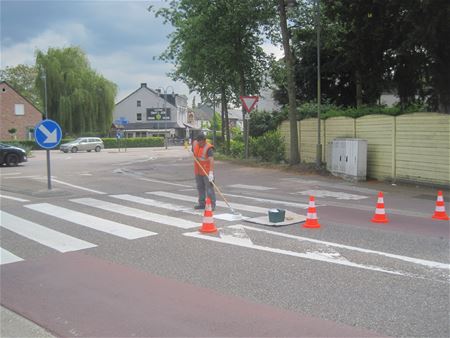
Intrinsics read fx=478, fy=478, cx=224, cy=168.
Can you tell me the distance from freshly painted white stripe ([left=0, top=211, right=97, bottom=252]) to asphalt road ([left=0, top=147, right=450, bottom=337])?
2cm

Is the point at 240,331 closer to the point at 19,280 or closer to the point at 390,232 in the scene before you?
the point at 19,280

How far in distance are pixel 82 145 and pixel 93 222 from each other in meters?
42.3

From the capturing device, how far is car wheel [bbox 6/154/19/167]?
2508 centimetres

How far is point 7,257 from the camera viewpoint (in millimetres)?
6852

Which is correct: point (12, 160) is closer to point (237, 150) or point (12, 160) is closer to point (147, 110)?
point (237, 150)

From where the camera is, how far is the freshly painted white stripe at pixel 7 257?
21.8 feet

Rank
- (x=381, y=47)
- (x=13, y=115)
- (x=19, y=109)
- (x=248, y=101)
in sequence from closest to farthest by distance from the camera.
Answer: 1. (x=381, y=47)
2. (x=248, y=101)
3. (x=13, y=115)
4. (x=19, y=109)

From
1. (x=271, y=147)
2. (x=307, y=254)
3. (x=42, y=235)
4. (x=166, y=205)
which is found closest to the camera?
(x=307, y=254)

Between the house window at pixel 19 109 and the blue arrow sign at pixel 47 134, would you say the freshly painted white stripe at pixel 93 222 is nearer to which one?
the blue arrow sign at pixel 47 134

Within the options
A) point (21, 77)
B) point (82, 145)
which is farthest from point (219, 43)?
point (21, 77)

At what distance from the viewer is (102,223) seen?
360 inches

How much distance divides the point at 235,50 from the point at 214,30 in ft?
5.25

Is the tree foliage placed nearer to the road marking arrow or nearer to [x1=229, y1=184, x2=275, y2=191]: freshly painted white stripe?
[x1=229, y1=184, x2=275, y2=191]: freshly painted white stripe

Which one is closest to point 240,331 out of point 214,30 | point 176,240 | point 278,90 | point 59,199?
point 176,240
